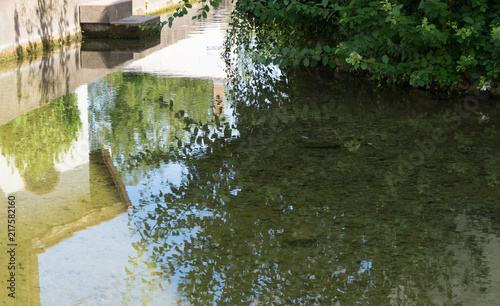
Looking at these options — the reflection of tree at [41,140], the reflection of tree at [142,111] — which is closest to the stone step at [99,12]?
the reflection of tree at [142,111]

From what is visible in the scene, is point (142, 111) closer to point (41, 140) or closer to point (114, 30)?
point (41, 140)

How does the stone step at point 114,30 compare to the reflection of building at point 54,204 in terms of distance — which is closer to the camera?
the reflection of building at point 54,204

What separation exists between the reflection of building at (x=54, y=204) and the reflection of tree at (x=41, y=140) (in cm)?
3

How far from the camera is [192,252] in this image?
416 centimetres

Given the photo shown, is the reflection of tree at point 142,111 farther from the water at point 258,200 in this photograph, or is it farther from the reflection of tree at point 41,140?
the reflection of tree at point 41,140

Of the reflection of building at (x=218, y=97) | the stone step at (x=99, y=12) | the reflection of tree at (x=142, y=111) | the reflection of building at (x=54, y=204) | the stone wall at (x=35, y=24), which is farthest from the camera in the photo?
the stone step at (x=99, y=12)

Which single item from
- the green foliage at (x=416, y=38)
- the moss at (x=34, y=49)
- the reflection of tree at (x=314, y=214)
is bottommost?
the moss at (x=34, y=49)

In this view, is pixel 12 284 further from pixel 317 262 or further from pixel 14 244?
pixel 317 262

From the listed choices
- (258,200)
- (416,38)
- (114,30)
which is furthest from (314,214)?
(114,30)

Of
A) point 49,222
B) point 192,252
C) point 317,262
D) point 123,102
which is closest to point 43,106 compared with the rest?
point 123,102

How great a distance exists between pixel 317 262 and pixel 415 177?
1837mm

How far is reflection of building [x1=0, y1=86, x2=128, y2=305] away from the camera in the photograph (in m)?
3.97

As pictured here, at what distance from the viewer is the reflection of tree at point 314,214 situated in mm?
3777

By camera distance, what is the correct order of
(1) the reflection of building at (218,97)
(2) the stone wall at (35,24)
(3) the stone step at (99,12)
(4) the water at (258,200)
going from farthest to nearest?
(3) the stone step at (99,12) → (2) the stone wall at (35,24) → (1) the reflection of building at (218,97) → (4) the water at (258,200)
